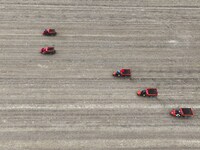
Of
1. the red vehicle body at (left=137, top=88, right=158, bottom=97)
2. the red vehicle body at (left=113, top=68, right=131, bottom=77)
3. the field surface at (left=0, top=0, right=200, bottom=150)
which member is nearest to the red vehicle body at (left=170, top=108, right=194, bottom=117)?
the field surface at (left=0, top=0, right=200, bottom=150)

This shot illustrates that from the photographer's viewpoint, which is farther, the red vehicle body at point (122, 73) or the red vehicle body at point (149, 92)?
the red vehicle body at point (122, 73)

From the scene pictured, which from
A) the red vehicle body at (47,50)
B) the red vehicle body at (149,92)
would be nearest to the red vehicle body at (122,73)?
the red vehicle body at (149,92)

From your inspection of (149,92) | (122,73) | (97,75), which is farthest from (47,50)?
(149,92)

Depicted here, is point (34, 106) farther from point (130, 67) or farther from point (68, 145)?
point (130, 67)

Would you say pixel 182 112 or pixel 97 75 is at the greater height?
pixel 97 75

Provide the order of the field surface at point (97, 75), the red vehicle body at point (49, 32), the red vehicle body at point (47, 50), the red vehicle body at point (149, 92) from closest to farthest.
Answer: the field surface at point (97, 75), the red vehicle body at point (149, 92), the red vehicle body at point (47, 50), the red vehicle body at point (49, 32)

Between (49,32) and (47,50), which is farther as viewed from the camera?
(49,32)

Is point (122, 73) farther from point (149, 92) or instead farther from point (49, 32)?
point (49, 32)

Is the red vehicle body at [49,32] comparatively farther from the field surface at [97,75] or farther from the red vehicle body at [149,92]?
the red vehicle body at [149,92]
